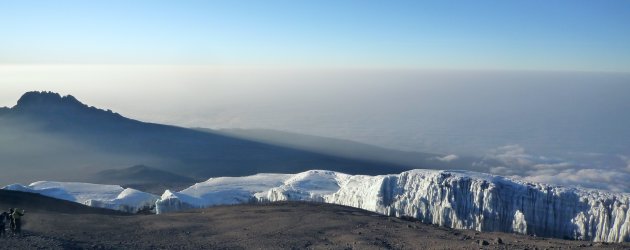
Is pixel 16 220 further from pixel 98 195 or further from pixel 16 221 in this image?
pixel 98 195

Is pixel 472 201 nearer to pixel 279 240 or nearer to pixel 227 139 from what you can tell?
pixel 279 240

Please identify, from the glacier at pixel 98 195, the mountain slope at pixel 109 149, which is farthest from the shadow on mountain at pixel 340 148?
the glacier at pixel 98 195

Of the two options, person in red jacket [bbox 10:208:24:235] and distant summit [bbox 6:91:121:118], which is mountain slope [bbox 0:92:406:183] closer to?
distant summit [bbox 6:91:121:118]

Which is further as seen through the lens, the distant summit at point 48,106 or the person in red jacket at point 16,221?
the distant summit at point 48,106

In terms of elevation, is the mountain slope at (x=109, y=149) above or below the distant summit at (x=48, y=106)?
below

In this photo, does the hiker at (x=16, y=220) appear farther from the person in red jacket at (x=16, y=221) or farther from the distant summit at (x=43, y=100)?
the distant summit at (x=43, y=100)

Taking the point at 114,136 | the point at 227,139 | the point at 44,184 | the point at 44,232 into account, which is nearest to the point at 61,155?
the point at 114,136

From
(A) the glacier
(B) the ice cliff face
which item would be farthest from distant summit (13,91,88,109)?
(B) the ice cliff face
